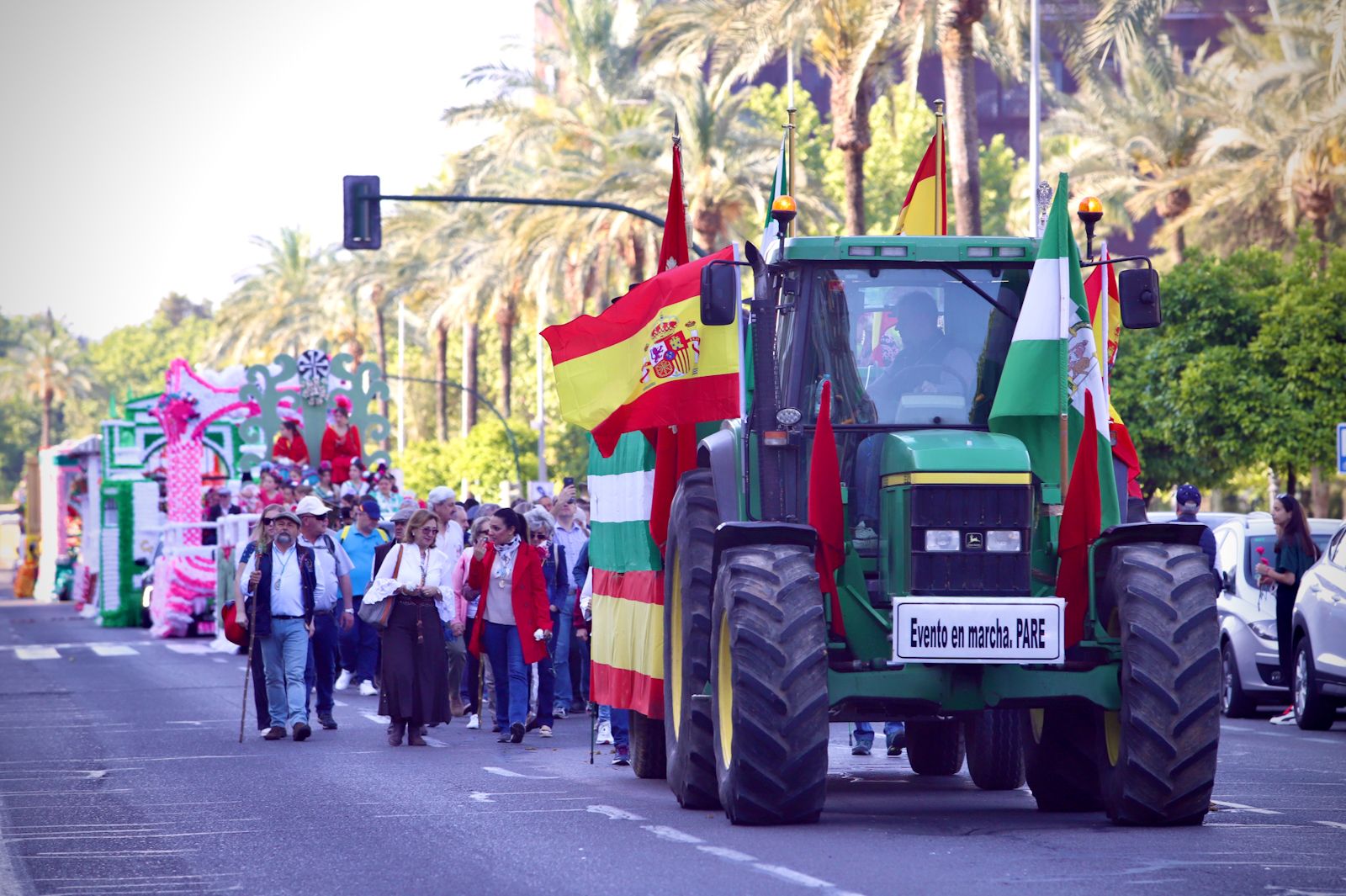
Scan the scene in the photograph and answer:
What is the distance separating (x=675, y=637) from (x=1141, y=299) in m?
3.16

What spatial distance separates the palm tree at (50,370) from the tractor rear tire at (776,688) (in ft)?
321

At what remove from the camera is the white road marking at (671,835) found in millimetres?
10117

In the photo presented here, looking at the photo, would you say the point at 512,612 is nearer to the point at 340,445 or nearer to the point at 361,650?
the point at 361,650

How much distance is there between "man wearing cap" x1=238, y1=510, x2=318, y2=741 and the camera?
57.1 ft

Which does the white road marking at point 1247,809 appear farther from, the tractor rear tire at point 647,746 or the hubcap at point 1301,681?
the hubcap at point 1301,681

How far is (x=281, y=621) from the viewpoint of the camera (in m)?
17.5

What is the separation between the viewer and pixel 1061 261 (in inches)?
429

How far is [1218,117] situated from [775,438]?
108ft

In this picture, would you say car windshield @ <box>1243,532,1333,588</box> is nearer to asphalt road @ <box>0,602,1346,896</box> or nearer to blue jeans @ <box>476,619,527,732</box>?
asphalt road @ <box>0,602,1346,896</box>

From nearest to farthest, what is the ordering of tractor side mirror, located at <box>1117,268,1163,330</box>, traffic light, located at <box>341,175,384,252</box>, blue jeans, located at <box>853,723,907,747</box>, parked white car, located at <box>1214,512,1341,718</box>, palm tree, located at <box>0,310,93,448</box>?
tractor side mirror, located at <box>1117,268,1163,330</box>, blue jeans, located at <box>853,723,907,747</box>, parked white car, located at <box>1214,512,1341,718</box>, traffic light, located at <box>341,175,384,252</box>, palm tree, located at <box>0,310,93,448</box>

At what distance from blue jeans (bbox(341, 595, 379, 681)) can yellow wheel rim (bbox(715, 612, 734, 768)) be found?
39.2 ft

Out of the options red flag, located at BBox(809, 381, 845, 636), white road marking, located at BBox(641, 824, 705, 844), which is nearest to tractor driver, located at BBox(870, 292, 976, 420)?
red flag, located at BBox(809, 381, 845, 636)

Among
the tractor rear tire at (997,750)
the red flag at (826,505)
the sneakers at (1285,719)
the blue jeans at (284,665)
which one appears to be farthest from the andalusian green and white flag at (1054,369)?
the sneakers at (1285,719)

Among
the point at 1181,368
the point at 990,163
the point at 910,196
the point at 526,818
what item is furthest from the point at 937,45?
the point at 990,163
